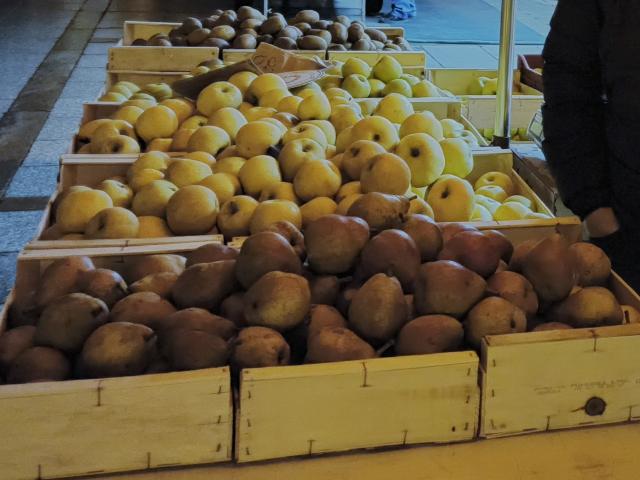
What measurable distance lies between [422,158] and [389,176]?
1.18ft

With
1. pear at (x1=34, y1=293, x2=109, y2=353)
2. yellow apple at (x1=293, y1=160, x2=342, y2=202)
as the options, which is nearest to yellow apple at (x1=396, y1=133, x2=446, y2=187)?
yellow apple at (x1=293, y1=160, x2=342, y2=202)

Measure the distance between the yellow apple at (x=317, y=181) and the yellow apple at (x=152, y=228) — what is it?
40cm

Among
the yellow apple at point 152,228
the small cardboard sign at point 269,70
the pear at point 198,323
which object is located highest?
the small cardboard sign at point 269,70

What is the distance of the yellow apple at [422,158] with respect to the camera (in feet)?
7.43

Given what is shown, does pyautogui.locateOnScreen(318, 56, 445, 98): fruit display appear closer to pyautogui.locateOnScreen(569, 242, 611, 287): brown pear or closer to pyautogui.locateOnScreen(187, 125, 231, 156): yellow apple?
pyautogui.locateOnScreen(187, 125, 231, 156): yellow apple

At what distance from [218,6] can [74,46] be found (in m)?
3.30

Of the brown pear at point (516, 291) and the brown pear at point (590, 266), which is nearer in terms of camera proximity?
the brown pear at point (516, 291)

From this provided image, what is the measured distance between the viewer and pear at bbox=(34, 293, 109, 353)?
4.43 ft

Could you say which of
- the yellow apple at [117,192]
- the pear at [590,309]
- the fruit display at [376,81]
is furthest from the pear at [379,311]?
the fruit display at [376,81]

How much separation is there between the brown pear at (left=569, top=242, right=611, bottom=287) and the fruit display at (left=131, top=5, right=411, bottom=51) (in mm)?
3003

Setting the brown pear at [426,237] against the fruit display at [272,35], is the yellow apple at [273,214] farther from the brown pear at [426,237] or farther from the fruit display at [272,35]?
the fruit display at [272,35]

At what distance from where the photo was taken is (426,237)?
5.06 feet

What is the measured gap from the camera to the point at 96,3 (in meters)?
12.7

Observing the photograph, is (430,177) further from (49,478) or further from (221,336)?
(49,478)
